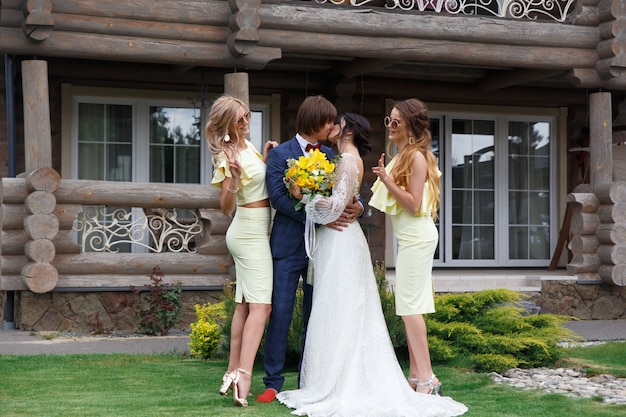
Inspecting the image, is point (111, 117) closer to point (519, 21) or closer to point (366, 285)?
point (519, 21)

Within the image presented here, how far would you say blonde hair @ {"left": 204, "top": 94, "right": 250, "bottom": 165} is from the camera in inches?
221

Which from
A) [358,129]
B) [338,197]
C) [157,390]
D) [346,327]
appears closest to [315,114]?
[358,129]

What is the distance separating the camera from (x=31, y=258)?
9117 millimetres

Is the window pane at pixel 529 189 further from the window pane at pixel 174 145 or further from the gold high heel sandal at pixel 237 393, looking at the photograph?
the gold high heel sandal at pixel 237 393

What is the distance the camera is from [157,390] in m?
6.09

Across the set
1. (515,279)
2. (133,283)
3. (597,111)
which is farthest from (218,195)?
(597,111)

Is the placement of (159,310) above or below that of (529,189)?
below

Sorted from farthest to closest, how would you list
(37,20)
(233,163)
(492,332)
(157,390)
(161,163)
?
1. (161,163)
2. (37,20)
3. (492,332)
4. (157,390)
5. (233,163)

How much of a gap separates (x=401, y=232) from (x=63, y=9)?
4.95 meters

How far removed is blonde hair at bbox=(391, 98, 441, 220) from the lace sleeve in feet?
1.00

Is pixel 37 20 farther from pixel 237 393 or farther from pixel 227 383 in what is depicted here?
pixel 237 393

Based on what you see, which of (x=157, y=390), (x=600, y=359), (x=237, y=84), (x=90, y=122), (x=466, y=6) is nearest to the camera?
(x=157, y=390)

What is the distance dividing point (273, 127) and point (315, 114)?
6876 millimetres

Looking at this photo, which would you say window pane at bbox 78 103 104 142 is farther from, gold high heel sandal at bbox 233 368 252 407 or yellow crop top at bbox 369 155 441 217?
gold high heel sandal at bbox 233 368 252 407
